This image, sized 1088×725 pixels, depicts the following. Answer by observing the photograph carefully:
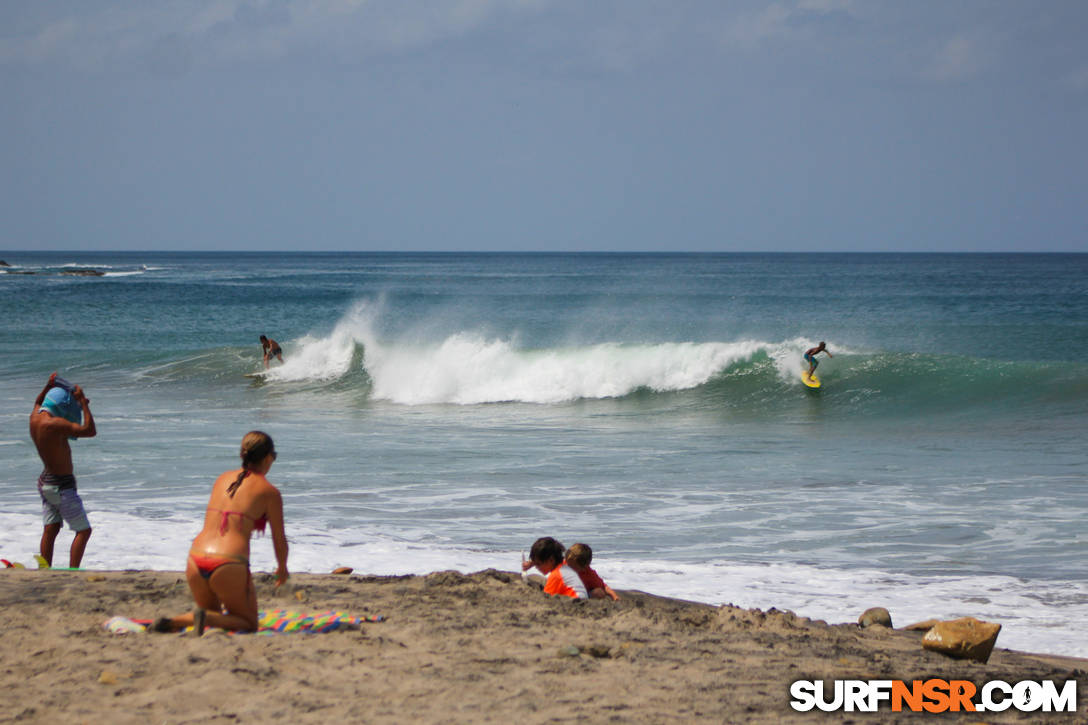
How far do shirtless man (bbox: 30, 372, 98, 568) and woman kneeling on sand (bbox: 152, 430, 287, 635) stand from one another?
2.29 m

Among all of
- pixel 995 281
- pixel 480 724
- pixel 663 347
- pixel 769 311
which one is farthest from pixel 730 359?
pixel 995 281

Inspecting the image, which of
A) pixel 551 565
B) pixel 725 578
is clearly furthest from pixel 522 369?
pixel 551 565

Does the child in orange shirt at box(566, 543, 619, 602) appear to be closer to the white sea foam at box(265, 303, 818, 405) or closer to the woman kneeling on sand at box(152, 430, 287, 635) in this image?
the woman kneeling on sand at box(152, 430, 287, 635)

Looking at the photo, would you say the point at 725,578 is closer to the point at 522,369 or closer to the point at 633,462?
the point at 633,462

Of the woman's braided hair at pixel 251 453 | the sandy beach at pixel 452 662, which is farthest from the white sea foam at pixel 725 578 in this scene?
the woman's braided hair at pixel 251 453

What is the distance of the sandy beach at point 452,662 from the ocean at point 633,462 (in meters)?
1.21

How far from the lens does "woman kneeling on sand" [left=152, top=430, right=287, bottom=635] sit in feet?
15.7

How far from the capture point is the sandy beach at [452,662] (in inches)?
165

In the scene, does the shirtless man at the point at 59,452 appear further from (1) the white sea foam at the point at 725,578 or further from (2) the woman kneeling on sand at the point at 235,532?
(2) the woman kneeling on sand at the point at 235,532

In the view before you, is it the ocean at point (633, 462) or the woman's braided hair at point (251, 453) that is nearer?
the woman's braided hair at point (251, 453)

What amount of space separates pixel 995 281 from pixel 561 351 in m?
60.2

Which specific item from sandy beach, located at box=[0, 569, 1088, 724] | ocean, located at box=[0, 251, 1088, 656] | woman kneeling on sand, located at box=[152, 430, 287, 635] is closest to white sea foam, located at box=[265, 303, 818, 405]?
ocean, located at box=[0, 251, 1088, 656]

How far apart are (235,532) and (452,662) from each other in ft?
3.95

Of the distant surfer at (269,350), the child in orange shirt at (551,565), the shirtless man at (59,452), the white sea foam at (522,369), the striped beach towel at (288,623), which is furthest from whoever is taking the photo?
the distant surfer at (269,350)
